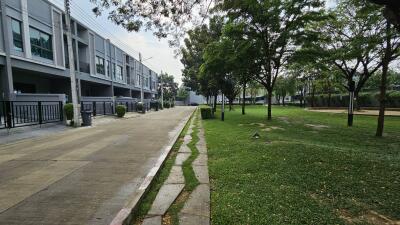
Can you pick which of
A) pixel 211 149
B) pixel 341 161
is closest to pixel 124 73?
pixel 211 149

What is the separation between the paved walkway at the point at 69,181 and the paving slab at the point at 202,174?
3.59 ft

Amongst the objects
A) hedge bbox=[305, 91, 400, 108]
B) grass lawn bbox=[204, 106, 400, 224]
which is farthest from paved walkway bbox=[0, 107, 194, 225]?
hedge bbox=[305, 91, 400, 108]

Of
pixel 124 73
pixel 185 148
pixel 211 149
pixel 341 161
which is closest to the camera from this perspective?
pixel 341 161

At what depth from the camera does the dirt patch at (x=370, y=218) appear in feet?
11.3

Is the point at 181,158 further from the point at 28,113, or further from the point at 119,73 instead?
the point at 119,73

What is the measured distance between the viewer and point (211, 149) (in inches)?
335

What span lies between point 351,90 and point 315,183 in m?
13.0

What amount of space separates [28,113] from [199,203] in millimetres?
14915

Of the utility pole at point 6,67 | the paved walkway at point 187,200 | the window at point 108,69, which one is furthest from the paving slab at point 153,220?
the window at point 108,69

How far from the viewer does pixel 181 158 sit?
757cm

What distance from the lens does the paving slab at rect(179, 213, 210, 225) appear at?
3557 mm

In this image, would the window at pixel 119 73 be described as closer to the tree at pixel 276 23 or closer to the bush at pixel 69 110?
the bush at pixel 69 110

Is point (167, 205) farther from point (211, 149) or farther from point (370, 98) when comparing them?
point (370, 98)

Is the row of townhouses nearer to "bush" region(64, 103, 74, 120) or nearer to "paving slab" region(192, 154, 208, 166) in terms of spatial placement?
"bush" region(64, 103, 74, 120)
